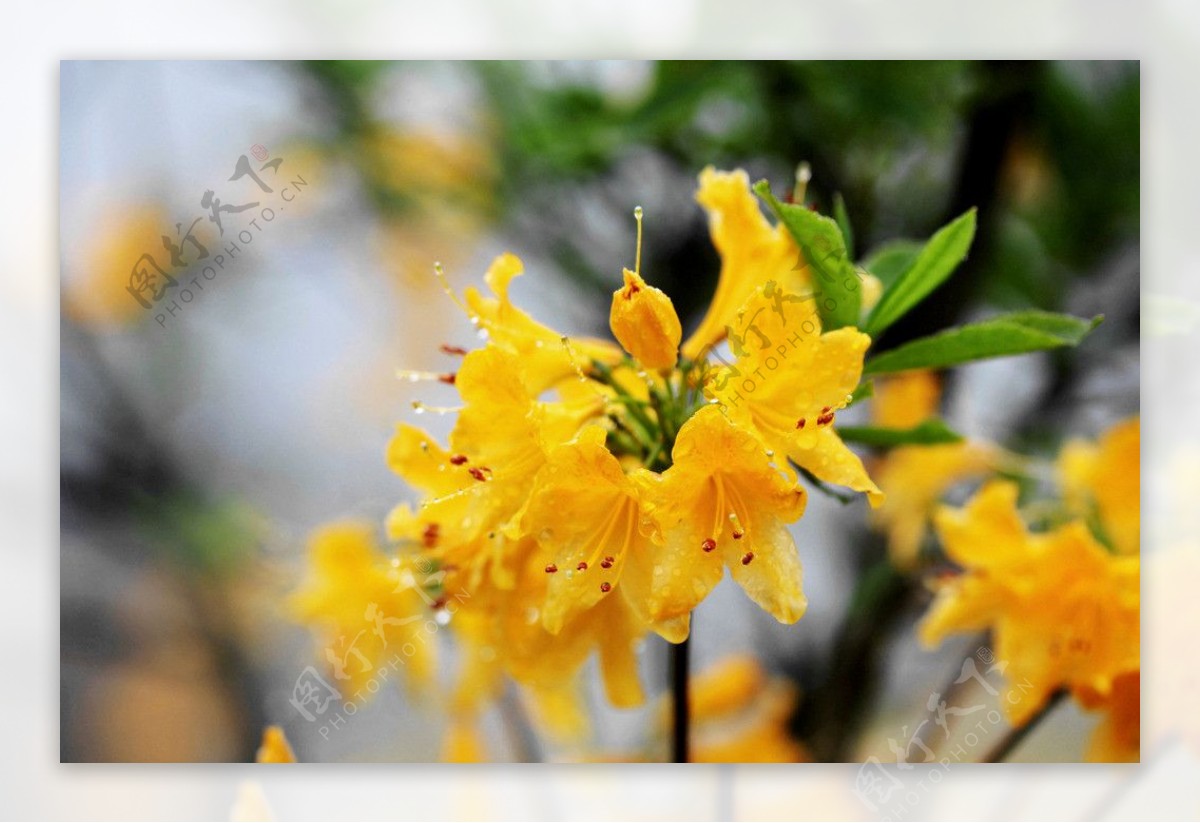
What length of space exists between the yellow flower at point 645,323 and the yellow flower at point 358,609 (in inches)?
22.7

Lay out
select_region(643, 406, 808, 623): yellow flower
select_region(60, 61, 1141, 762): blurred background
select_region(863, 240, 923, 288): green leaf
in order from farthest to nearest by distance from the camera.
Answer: select_region(60, 61, 1141, 762): blurred background
select_region(863, 240, 923, 288): green leaf
select_region(643, 406, 808, 623): yellow flower

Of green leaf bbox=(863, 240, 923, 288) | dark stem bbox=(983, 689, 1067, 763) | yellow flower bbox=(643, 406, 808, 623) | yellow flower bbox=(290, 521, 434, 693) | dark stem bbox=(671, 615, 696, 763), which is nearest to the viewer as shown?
yellow flower bbox=(643, 406, 808, 623)

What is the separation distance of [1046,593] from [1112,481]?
12.8 inches

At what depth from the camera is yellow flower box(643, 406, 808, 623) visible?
2.23 ft

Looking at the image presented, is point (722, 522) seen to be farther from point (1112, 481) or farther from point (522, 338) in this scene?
Answer: point (1112, 481)

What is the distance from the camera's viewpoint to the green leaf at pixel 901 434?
81 cm

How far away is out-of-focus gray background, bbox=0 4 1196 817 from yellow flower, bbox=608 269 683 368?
780 mm

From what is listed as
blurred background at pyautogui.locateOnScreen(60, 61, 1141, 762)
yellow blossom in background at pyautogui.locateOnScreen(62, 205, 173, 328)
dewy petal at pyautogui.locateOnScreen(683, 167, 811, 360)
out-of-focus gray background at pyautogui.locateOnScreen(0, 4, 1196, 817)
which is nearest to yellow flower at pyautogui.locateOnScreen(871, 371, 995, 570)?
blurred background at pyautogui.locateOnScreen(60, 61, 1141, 762)

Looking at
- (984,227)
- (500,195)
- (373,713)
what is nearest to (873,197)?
(984,227)

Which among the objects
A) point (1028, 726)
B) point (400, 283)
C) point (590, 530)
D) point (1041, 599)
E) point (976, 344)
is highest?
point (400, 283)

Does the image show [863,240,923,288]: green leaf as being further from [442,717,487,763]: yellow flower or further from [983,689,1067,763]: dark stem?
[442,717,487,763]: yellow flower

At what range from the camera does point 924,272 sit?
0.85 metres

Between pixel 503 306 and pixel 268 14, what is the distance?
31.2 inches

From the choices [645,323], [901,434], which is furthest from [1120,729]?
[645,323]
